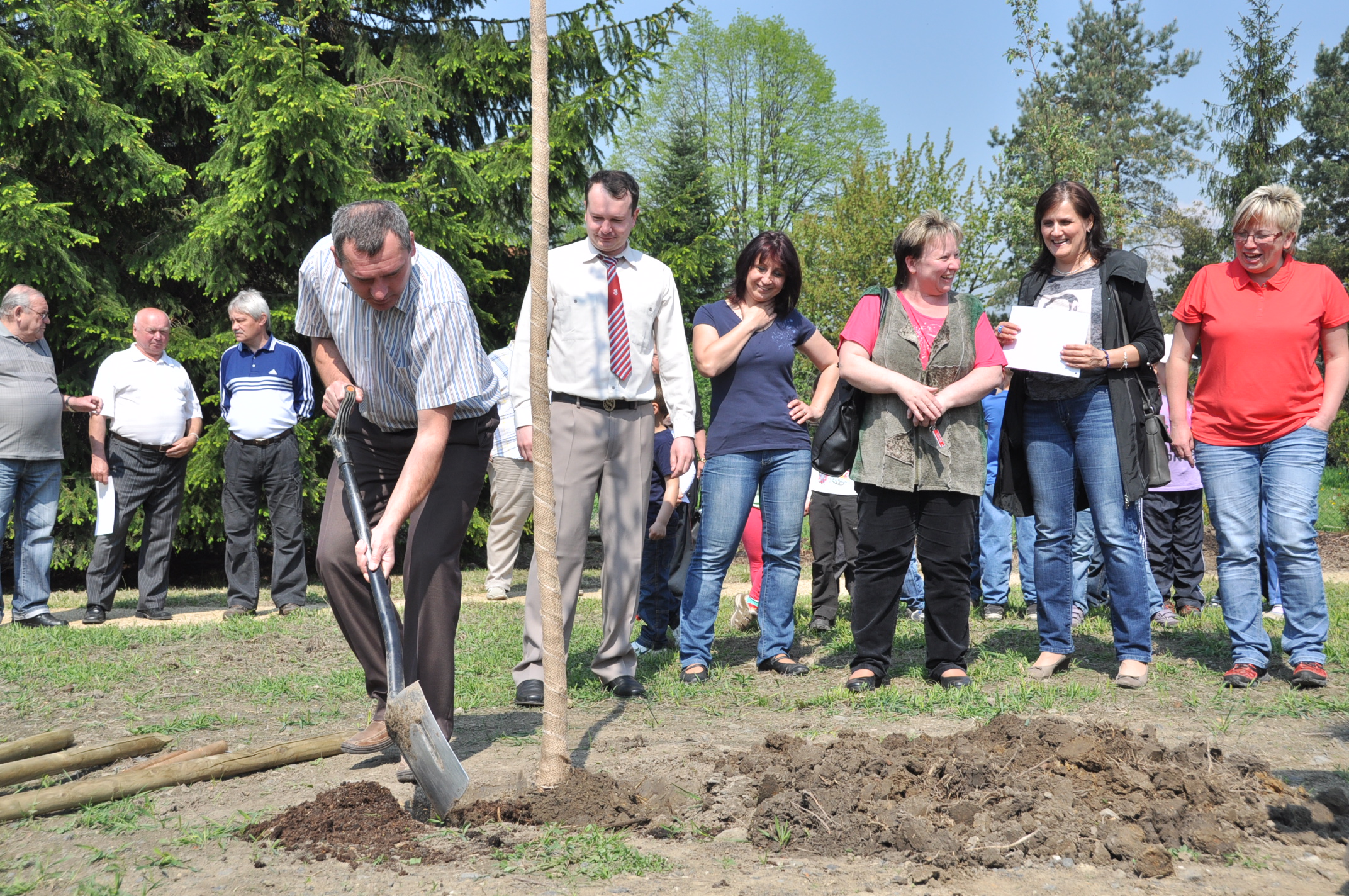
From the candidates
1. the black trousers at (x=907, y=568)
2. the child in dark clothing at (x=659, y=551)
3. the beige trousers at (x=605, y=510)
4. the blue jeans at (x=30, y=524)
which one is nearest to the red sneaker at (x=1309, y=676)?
the black trousers at (x=907, y=568)

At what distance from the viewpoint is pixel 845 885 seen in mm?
2758

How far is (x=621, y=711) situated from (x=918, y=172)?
23.2 meters

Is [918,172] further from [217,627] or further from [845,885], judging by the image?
Result: [845,885]

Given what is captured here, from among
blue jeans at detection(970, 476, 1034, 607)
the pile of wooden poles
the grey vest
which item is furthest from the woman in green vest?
blue jeans at detection(970, 476, 1034, 607)

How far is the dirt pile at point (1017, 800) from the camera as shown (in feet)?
9.76

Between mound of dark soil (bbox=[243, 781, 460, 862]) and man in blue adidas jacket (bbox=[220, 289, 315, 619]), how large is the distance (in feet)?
17.1

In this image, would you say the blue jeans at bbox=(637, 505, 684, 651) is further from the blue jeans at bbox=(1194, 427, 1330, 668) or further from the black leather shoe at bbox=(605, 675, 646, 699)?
the blue jeans at bbox=(1194, 427, 1330, 668)

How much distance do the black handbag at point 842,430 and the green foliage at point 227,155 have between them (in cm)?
718

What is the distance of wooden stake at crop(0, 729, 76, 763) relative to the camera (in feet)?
12.6

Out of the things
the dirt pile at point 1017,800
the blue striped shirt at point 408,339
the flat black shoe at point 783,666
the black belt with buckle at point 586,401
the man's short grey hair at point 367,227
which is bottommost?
the flat black shoe at point 783,666

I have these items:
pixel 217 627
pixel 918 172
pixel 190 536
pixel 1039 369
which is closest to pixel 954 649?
pixel 1039 369

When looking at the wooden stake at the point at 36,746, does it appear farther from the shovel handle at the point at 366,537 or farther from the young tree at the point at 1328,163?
the young tree at the point at 1328,163

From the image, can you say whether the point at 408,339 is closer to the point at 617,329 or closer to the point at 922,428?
the point at 617,329

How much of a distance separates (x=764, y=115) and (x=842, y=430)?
30.9 metres
